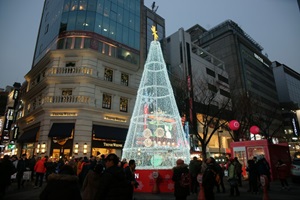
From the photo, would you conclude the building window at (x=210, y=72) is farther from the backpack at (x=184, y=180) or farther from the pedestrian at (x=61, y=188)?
the pedestrian at (x=61, y=188)

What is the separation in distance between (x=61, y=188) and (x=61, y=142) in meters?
18.7

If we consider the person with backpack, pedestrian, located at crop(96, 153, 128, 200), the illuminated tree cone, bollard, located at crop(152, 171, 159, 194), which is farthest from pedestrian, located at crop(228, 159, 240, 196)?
pedestrian, located at crop(96, 153, 128, 200)

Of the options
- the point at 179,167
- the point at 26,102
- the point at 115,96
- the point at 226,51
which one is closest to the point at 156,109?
the point at 179,167

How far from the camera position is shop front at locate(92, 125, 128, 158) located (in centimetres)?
2123

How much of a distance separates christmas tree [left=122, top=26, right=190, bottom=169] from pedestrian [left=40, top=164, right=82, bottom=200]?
A: 27.1ft

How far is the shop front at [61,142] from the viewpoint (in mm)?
20156

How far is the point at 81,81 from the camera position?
22250 millimetres

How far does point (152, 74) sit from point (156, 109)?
9.41 feet

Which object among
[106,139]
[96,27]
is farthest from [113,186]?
[96,27]

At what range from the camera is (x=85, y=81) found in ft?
73.0

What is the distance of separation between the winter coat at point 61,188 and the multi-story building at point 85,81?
17.3 meters

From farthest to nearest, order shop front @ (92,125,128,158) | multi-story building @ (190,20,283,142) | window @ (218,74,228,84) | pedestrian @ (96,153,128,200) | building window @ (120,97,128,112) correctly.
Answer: multi-story building @ (190,20,283,142) → window @ (218,74,228,84) → building window @ (120,97,128,112) → shop front @ (92,125,128,158) → pedestrian @ (96,153,128,200)

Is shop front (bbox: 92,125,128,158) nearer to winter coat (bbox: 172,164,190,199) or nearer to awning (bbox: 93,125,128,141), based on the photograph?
awning (bbox: 93,125,128,141)

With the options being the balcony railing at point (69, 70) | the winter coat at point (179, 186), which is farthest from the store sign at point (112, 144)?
the winter coat at point (179, 186)
